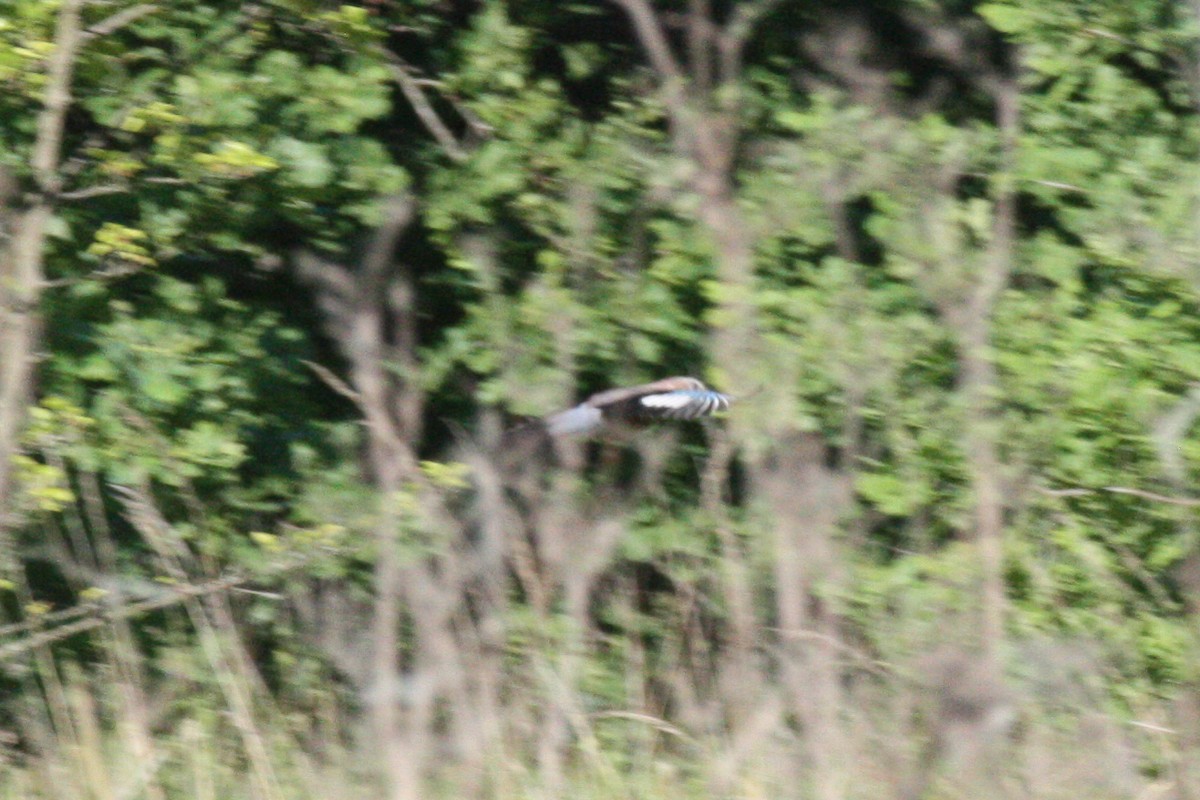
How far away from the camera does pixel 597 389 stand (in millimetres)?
4680

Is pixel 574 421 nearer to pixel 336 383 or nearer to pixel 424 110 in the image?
pixel 336 383

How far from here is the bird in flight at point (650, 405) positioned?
383cm

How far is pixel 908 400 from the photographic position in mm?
4207

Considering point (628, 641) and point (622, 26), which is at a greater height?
point (622, 26)

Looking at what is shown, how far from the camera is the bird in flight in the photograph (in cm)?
383

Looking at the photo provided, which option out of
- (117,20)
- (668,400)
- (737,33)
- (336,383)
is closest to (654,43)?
(737,33)

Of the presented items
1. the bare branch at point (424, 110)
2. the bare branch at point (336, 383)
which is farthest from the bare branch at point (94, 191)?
the bare branch at point (424, 110)

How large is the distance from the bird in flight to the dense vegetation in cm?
8

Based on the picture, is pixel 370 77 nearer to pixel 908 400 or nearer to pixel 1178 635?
pixel 908 400

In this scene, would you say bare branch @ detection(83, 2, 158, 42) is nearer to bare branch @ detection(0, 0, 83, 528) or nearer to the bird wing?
bare branch @ detection(0, 0, 83, 528)

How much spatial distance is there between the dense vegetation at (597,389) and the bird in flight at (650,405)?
0.08 meters

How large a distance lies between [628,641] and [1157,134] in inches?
95.5

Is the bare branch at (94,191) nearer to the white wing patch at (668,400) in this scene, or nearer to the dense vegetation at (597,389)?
the dense vegetation at (597,389)

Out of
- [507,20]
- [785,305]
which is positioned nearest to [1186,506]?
[785,305]
